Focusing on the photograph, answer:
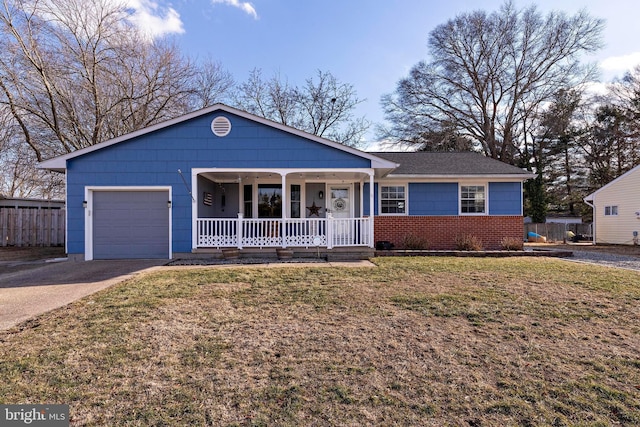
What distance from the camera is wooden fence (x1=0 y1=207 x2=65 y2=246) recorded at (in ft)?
47.1

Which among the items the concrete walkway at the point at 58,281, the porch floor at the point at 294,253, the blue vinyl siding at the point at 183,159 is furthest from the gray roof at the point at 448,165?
the concrete walkway at the point at 58,281

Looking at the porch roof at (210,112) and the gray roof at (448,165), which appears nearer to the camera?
the porch roof at (210,112)

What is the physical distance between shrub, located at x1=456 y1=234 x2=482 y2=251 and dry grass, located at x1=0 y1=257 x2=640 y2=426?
5744 mm

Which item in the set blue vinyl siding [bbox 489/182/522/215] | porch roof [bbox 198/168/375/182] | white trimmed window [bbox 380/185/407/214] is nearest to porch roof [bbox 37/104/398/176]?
porch roof [bbox 198/168/375/182]

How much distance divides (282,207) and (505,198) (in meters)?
8.29

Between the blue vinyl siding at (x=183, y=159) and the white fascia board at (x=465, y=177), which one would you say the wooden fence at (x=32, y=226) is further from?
the white fascia board at (x=465, y=177)

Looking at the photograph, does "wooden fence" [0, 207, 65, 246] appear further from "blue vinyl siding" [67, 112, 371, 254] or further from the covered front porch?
the covered front porch

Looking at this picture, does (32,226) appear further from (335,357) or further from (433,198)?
(335,357)

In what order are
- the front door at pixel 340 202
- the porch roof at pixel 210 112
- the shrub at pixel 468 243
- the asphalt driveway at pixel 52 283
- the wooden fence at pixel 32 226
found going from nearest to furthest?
the asphalt driveway at pixel 52 283 < the porch roof at pixel 210 112 < the shrub at pixel 468 243 < the front door at pixel 340 202 < the wooden fence at pixel 32 226

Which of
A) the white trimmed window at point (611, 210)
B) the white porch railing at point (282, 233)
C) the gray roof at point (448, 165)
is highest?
the gray roof at point (448, 165)

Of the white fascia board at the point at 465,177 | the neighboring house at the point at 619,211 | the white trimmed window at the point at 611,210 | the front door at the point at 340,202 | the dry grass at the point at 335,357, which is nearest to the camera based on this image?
the dry grass at the point at 335,357

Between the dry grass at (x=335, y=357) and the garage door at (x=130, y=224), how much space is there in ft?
15.5

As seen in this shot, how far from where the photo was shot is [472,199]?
42.4 feet

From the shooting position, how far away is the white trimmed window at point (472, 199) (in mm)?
12914
